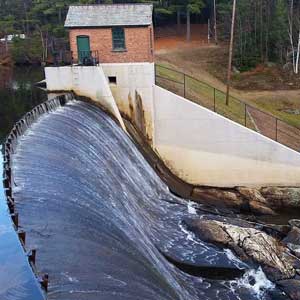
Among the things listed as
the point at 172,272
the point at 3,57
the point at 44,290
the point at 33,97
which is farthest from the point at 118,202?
the point at 3,57

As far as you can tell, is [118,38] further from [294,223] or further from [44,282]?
[44,282]

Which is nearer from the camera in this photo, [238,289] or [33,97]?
[238,289]

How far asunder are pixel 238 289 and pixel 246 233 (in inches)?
113

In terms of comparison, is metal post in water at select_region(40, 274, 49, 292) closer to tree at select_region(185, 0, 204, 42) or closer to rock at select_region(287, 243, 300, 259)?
rock at select_region(287, 243, 300, 259)

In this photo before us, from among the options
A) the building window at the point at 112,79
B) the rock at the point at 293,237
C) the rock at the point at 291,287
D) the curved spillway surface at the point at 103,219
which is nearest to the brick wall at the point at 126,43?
the building window at the point at 112,79

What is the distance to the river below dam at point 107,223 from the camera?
9680mm

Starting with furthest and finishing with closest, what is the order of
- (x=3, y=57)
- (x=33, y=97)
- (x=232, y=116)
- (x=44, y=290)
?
1. (x=3, y=57)
2. (x=33, y=97)
3. (x=232, y=116)
4. (x=44, y=290)

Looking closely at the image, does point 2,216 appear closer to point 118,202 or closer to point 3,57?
point 118,202

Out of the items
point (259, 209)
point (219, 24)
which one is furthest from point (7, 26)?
point (259, 209)

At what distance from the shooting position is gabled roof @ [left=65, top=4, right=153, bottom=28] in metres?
22.8

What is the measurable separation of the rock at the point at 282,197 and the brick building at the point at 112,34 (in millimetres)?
8014

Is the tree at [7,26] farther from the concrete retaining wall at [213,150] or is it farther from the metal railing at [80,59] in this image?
the concrete retaining wall at [213,150]

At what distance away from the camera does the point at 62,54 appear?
23.6 metres

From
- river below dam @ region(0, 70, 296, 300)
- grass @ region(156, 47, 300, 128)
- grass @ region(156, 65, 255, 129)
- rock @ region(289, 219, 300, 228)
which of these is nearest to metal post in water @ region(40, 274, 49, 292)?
river below dam @ region(0, 70, 296, 300)
